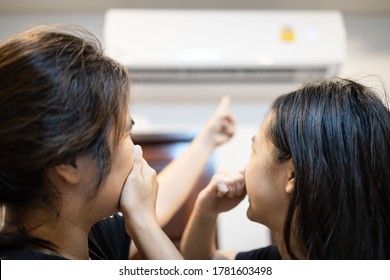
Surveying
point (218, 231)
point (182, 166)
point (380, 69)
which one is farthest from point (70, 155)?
point (380, 69)

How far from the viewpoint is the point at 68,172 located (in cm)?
62

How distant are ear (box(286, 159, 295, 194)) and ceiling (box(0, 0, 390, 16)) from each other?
121 cm

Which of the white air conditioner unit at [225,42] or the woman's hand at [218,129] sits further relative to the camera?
the white air conditioner unit at [225,42]

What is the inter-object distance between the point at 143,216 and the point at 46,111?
252 millimetres

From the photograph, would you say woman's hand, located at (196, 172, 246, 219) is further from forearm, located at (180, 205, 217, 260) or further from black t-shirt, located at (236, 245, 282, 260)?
black t-shirt, located at (236, 245, 282, 260)

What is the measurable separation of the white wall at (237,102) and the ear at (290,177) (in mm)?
1001

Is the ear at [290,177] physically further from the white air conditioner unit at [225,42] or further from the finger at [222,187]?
the white air conditioner unit at [225,42]

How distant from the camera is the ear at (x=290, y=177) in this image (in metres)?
0.73

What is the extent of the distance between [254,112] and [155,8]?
0.69 meters

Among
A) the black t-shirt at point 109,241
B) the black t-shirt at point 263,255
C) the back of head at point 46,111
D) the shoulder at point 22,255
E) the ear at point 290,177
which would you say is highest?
the back of head at point 46,111

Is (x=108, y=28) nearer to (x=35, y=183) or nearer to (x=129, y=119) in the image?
(x=129, y=119)

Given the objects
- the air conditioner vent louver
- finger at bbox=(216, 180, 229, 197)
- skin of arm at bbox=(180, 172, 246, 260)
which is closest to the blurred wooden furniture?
the air conditioner vent louver

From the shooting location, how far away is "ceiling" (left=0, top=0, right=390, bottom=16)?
171cm

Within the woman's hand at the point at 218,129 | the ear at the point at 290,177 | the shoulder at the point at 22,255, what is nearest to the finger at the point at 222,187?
the ear at the point at 290,177
